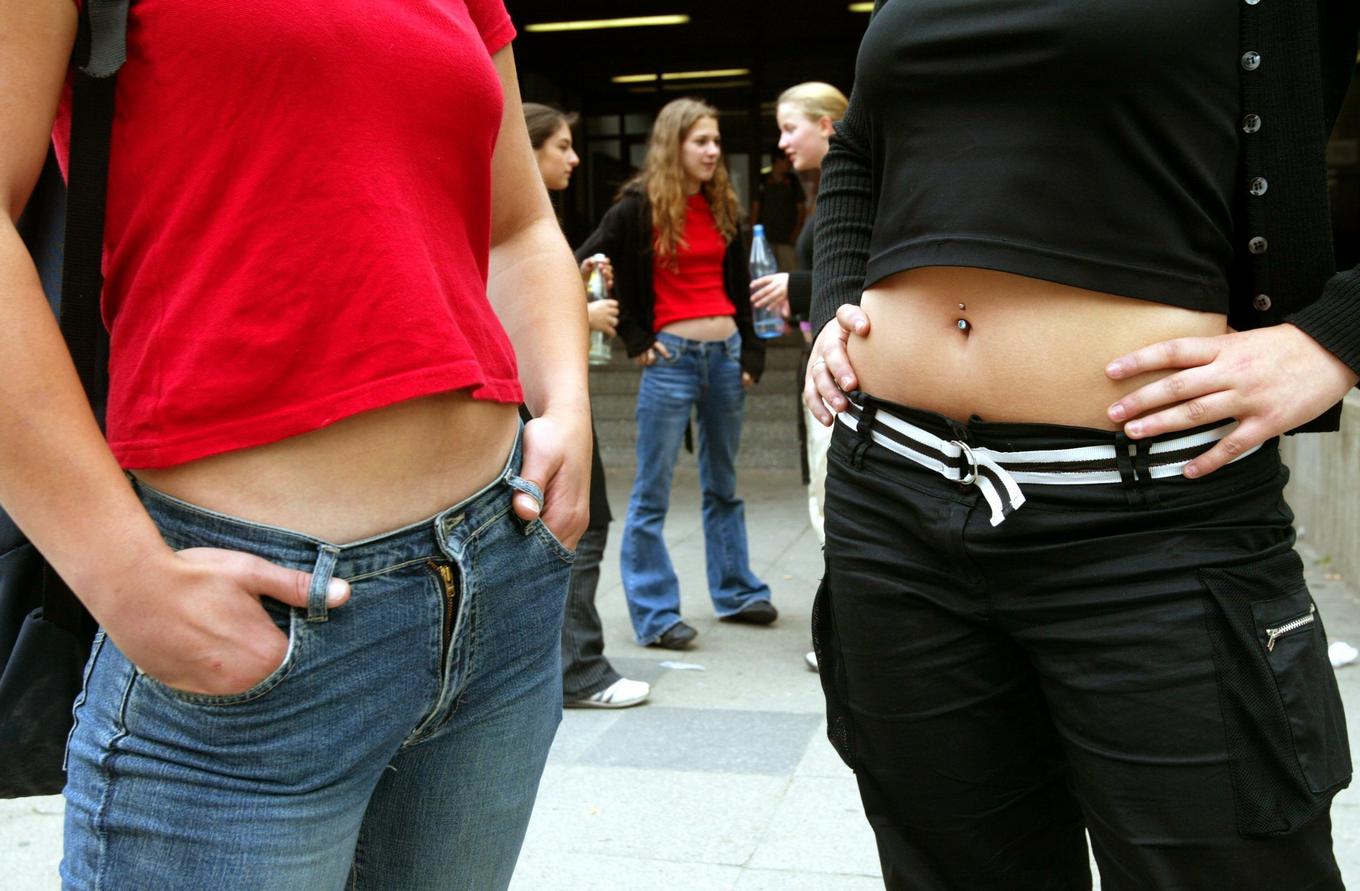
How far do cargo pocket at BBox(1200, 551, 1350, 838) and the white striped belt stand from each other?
0.47ft

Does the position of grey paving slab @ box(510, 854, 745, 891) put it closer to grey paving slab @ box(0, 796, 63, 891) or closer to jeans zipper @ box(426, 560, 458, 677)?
grey paving slab @ box(0, 796, 63, 891)

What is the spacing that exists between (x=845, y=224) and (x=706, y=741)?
2.61 m

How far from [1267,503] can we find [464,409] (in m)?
0.98

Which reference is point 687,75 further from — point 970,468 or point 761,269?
point 970,468

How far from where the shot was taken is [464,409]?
1431 mm

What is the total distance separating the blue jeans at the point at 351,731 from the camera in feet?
4.06

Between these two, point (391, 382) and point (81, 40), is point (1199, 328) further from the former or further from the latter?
point (81, 40)

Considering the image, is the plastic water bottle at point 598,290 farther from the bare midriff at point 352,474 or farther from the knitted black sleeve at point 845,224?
the bare midriff at point 352,474

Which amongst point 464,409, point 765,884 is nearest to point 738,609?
point 765,884

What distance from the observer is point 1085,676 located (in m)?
1.67

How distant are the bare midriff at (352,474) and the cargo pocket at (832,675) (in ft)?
2.39

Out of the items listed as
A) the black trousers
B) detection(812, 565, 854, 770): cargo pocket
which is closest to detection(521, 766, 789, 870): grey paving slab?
detection(812, 565, 854, 770): cargo pocket

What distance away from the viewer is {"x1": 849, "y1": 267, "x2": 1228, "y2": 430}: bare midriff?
1.65 metres

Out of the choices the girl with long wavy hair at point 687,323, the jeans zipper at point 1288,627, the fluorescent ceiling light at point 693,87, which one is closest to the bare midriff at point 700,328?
the girl with long wavy hair at point 687,323
